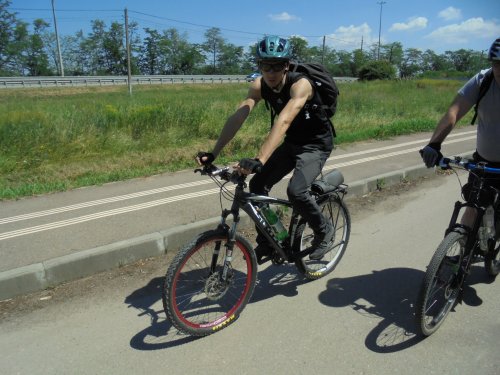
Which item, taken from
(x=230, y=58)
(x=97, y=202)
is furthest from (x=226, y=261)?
(x=230, y=58)

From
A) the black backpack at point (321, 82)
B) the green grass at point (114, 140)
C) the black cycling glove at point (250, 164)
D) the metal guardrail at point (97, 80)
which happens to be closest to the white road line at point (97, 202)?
the green grass at point (114, 140)

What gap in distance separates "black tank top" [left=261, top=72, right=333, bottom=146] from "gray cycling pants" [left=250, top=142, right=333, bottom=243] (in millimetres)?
68

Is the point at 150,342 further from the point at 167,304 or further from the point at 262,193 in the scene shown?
the point at 262,193

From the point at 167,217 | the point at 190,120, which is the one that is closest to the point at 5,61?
the point at 190,120

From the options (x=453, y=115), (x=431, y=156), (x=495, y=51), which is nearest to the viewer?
(x=495, y=51)

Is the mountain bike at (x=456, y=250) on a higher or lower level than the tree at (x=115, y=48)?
lower

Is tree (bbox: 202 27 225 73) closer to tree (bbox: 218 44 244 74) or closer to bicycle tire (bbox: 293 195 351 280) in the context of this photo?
tree (bbox: 218 44 244 74)

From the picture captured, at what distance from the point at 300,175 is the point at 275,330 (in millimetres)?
1245

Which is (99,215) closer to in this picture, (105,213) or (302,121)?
(105,213)

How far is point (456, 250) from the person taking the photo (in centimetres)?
317

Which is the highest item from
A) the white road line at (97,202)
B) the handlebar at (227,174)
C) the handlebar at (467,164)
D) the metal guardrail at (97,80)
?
the metal guardrail at (97,80)

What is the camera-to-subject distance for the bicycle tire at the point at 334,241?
153 inches

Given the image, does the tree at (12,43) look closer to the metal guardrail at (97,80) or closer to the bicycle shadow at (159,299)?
the metal guardrail at (97,80)

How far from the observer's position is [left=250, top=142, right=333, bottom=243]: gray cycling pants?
343 centimetres
